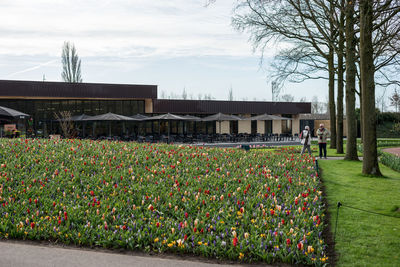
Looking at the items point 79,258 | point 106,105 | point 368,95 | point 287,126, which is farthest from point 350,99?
point 287,126

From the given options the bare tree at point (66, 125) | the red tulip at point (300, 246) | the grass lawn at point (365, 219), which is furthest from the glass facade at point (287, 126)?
the red tulip at point (300, 246)

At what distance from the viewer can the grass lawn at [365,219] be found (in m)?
5.71

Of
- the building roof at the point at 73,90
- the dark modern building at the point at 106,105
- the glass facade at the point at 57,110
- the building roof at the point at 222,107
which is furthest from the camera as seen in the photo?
the building roof at the point at 222,107

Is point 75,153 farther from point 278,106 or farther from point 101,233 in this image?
point 278,106

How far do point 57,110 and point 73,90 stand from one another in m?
2.50

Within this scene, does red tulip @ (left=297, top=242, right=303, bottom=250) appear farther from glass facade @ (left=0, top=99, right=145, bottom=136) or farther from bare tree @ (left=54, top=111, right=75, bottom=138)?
glass facade @ (left=0, top=99, right=145, bottom=136)

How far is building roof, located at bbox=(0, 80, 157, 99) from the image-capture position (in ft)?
103

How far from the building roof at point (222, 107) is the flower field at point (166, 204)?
2638 cm

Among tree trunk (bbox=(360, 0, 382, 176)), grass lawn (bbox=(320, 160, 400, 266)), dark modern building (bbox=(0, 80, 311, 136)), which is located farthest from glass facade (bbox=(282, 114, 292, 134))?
tree trunk (bbox=(360, 0, 382, 176))

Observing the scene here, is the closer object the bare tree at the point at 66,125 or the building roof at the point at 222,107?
the bare tree at the point at 66,125

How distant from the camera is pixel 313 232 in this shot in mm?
6352

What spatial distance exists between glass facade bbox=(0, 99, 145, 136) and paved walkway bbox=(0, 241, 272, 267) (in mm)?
26726

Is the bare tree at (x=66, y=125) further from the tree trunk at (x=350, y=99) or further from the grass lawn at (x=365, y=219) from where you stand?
the grass lawn at (x=365, y=219)

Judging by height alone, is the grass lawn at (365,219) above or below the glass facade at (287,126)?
below
